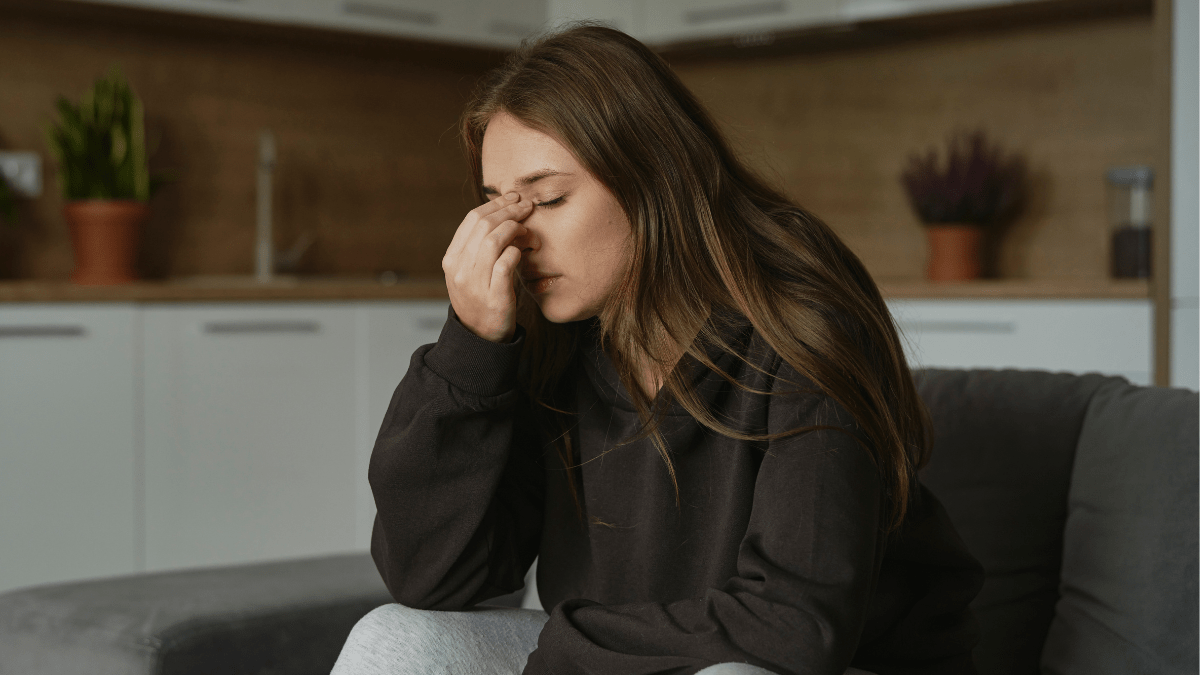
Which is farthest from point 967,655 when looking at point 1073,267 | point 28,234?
point 28,234

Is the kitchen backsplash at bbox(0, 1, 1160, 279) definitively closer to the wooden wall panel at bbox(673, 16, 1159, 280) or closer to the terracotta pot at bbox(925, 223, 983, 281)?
the wooden wall panel at bbox(673, 16, 1159, 280)

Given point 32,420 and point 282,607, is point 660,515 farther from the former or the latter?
point 32,420

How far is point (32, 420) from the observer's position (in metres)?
2.47

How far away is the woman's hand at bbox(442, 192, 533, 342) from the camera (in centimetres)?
105

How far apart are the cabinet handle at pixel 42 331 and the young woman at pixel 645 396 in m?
1.63

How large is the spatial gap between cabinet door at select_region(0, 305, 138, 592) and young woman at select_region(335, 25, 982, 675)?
1.62 meters

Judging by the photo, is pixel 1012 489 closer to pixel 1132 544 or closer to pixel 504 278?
pixel 1132 544

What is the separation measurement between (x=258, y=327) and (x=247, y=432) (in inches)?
10.1

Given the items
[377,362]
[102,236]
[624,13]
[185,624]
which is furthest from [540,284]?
[624,13]

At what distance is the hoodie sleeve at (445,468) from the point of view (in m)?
1.07

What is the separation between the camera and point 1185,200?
2498mm

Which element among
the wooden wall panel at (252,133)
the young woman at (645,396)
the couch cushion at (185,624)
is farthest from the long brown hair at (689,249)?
the wooden wall panel at (252,133)

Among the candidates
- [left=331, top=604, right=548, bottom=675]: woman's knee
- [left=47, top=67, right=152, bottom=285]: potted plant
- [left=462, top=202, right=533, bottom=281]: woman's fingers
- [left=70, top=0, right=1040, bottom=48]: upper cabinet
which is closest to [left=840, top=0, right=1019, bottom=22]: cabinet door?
[left=70, top=0, right=1040, bottom=48]: upper cabinet

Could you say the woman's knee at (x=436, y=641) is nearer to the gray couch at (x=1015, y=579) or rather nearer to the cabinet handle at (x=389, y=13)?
the gray couch at (x=1015, y=579)
